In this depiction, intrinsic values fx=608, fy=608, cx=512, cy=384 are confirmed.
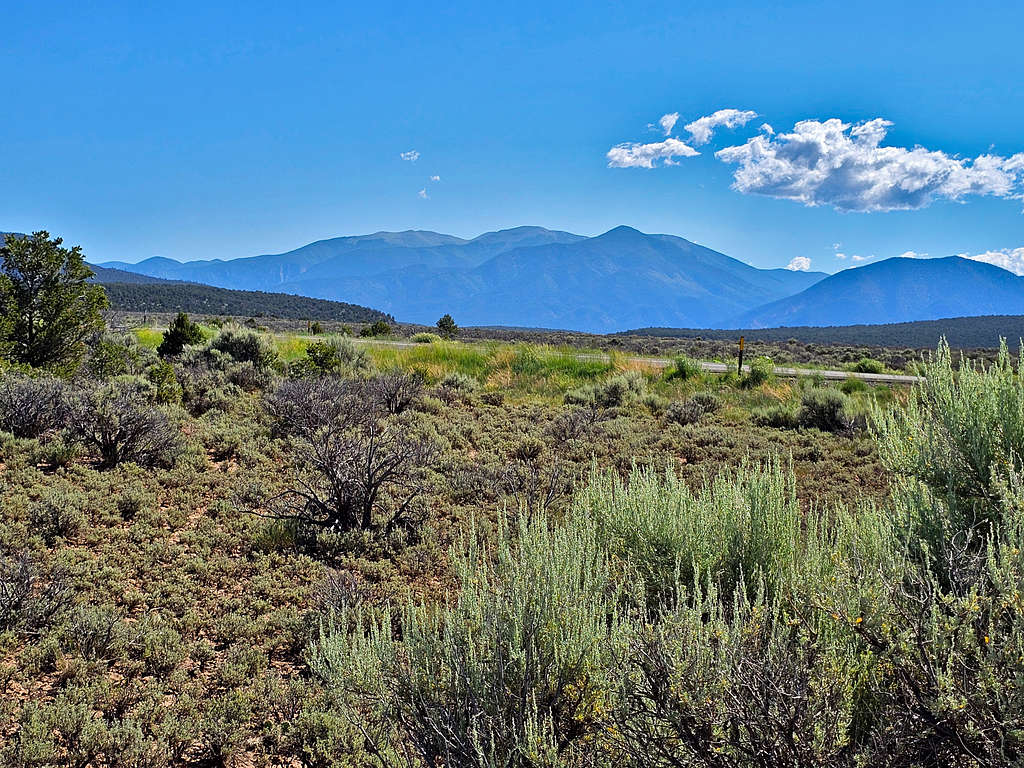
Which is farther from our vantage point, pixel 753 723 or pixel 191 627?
pixel 191 627

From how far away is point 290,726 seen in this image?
2979 millimetres

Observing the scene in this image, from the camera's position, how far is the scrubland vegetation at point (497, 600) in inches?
71.7

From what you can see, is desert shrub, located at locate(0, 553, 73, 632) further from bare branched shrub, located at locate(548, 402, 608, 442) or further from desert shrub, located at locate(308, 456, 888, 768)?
bare branched shrub, located at locate(548, 402, 608, 442)

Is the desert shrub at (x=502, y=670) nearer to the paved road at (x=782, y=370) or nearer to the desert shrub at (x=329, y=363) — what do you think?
the desert shrub at (x=329, y=363)

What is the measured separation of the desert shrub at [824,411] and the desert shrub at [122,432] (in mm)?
9431

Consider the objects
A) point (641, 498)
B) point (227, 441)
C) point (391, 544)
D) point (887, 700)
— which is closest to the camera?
point (887, 700)

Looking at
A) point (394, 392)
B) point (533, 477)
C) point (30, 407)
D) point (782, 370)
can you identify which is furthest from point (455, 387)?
point (782, 370)

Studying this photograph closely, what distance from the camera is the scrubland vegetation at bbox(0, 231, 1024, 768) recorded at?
1822 millimetres

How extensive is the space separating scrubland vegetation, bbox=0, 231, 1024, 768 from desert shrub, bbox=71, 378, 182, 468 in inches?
1.8

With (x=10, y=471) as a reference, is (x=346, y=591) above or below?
below

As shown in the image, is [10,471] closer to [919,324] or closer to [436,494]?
[436,494]

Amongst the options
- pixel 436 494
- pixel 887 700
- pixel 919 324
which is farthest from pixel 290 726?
pixel 919 324

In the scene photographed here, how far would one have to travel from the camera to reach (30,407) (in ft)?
22.9

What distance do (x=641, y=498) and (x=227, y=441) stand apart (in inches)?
231
